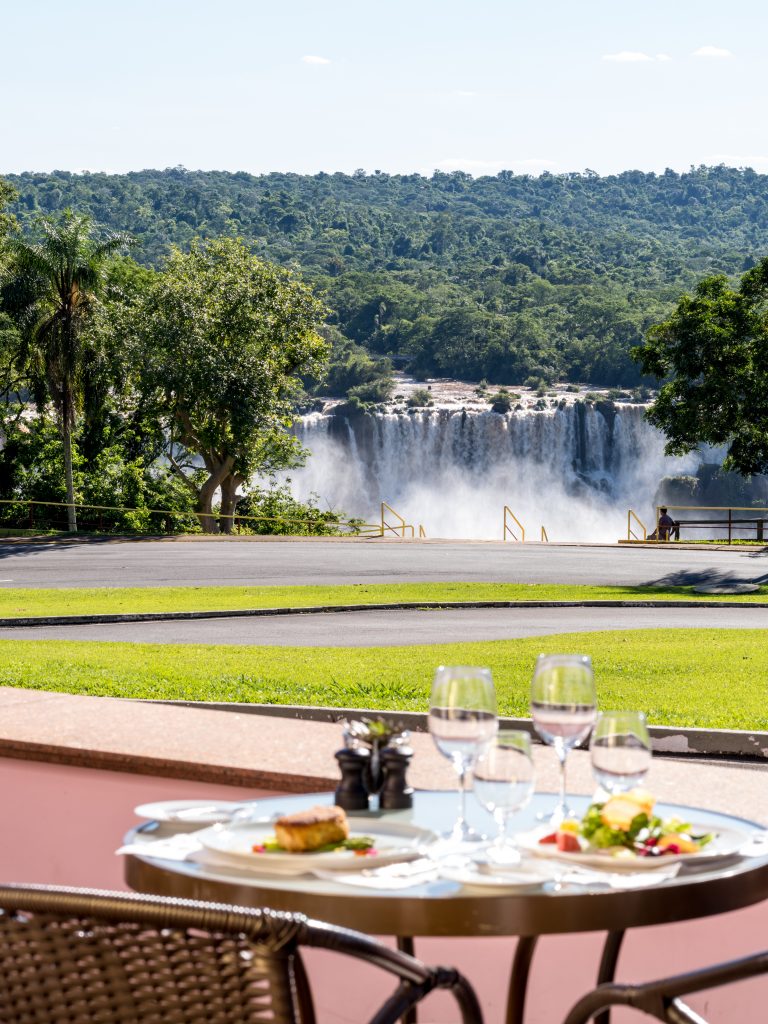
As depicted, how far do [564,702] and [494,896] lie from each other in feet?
1.74

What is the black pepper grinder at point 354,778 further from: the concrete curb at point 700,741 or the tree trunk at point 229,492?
the tree trunk at point 229,492

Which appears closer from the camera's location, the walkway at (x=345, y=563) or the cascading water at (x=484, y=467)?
the walkway at (x=345, y=563)

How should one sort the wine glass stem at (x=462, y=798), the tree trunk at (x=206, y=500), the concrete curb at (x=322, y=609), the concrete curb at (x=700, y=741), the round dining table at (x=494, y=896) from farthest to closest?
the tree trunk at (x=206, y=500)
the concrete curb at (x=322, y=609)
the concrete curb at (x=700, y=741)
the wine glass stem at (x=462, y=798)
the round dining table at (x=494, y=896)

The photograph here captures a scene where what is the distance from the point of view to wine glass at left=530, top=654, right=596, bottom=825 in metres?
2.91

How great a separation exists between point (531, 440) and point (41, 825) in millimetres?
69250

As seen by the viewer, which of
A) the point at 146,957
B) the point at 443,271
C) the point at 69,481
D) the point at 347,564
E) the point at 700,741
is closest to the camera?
the point at 146,957

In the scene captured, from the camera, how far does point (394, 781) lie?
10.3ft

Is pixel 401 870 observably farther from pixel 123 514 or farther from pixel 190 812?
pixel 123 514

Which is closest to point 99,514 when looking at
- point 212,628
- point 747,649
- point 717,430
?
point 717,430

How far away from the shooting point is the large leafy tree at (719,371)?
32.0m

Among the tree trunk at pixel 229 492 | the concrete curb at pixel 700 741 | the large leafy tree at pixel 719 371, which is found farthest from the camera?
the tree trunk at pixel 229 492

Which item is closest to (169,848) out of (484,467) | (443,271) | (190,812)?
(190,812)

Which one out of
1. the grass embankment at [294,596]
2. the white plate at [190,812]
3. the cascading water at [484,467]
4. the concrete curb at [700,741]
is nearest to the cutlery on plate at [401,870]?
the white plate at [190,812]

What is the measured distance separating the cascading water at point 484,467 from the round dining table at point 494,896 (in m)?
68.6
